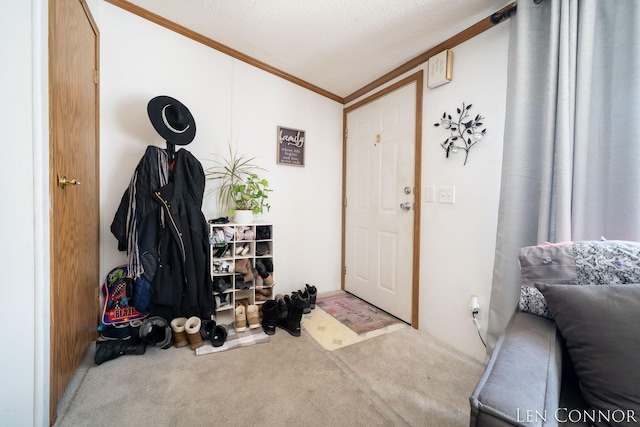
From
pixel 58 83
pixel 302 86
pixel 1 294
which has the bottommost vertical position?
pixel 1 294

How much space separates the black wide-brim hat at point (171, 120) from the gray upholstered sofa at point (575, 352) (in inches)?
79.6

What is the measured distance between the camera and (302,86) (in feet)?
8.28

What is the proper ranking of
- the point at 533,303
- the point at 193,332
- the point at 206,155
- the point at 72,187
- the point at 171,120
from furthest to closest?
the point at 206,155, the point at 171,120, the point at 193,332, the point at 72,187, the point at 533,303

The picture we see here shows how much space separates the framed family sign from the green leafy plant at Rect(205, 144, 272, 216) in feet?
1.00

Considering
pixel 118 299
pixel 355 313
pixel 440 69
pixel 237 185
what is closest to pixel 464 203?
pixel 440 69

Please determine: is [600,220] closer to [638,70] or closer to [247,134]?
[638,70]

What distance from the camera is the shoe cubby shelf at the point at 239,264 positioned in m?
1.87

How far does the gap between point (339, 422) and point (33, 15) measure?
2059 millimetres

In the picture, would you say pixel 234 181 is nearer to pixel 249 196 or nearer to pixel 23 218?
pixel 249 196

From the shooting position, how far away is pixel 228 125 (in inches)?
85.6

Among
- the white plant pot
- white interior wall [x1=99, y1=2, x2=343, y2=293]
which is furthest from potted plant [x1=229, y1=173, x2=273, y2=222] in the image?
white interior wall [x1=99, y1=2, x2=343, y2=293]

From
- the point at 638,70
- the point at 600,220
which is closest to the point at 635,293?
the point at 600,220

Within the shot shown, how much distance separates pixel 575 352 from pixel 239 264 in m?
1.80

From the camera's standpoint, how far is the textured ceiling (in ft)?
5.09
